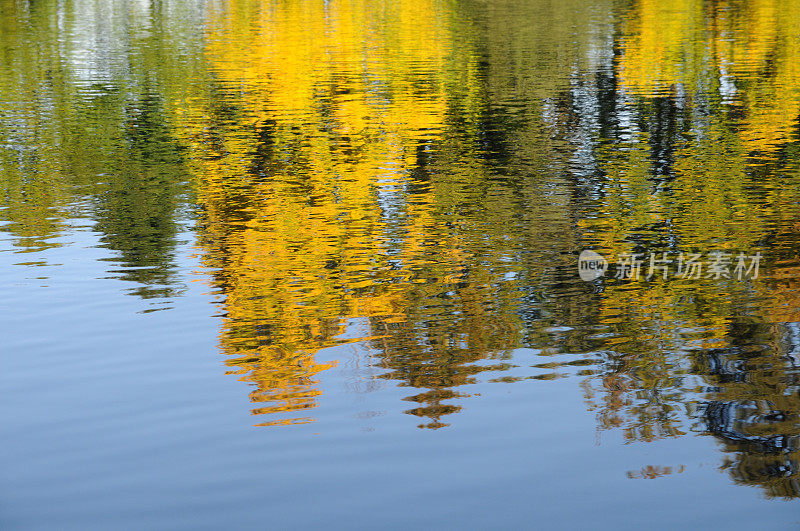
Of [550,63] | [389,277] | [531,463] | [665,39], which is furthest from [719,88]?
[531,463]

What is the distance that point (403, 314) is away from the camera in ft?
50.7

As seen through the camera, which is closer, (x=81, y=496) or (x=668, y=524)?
(x=668, y=524)

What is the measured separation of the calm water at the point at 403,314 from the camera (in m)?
10.2

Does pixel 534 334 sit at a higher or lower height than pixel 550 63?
lower

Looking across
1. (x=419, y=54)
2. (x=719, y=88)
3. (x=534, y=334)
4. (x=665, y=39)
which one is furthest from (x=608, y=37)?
(x=534, y=334)

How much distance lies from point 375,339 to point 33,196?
1514 centimetres

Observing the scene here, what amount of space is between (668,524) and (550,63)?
4560cm

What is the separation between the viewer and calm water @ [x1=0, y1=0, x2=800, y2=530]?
33.4ft

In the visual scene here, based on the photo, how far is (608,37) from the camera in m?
66.2

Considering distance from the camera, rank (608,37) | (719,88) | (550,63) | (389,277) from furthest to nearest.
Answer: (608,37), (550,63), (719,88), (389,277)

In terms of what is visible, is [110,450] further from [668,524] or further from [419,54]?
[419,54]

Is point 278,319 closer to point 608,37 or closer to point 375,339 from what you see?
point 375,339

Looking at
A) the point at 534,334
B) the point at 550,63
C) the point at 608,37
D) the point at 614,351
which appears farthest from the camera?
the point at 608,37

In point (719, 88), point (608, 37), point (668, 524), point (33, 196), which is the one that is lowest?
point (668, 524)
